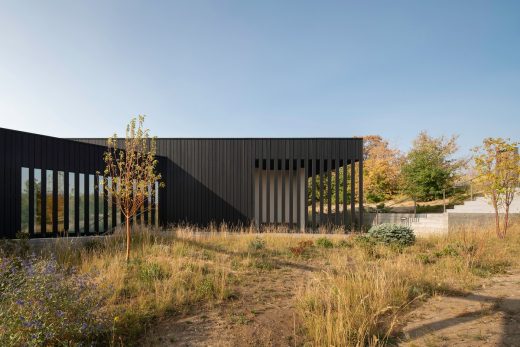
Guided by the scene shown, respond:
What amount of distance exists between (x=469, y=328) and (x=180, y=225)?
1235 centimetres

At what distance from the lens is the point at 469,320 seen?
388 centimetres

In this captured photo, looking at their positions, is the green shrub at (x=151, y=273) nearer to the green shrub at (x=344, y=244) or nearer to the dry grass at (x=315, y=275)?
the dry grass at (x=315, y=275)

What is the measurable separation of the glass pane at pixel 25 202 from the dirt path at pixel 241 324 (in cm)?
782

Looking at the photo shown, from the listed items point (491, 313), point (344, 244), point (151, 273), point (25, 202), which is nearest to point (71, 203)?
point (25, 202)

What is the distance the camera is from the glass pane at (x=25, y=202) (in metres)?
8.87

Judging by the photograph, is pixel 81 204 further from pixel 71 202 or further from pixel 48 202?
pixel 48 202

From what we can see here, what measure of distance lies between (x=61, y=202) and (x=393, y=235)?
11.8m

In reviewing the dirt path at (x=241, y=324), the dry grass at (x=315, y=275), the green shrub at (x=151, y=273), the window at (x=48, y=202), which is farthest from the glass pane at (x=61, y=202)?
the dirt path at (x=241, y=324)

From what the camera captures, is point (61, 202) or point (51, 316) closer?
point (51, 316)

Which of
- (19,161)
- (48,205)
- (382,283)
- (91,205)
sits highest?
(19,161)

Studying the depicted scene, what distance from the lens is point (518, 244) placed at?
8.66 m

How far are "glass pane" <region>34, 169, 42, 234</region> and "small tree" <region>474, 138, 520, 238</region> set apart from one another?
16.3m

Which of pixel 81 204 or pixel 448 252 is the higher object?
pixel 81 204

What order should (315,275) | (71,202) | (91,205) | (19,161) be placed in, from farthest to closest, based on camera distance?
(91,205)
(71,202)
(19,161)
(315,275)
